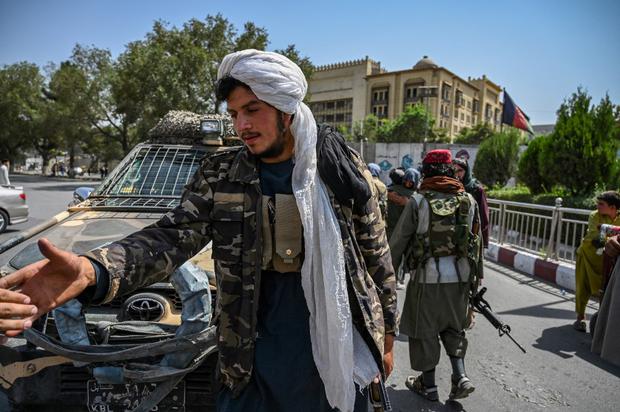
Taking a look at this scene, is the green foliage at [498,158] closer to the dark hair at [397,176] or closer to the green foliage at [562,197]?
the green foliage at [562,197]

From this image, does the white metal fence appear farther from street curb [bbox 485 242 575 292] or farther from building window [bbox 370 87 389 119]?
building window [bbox 370 87 389 119]

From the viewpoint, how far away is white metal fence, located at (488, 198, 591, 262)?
7273 mm

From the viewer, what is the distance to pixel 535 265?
7.61 m

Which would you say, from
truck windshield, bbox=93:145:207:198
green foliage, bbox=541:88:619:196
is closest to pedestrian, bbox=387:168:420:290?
truck windshield, bbox=93:145:207:198

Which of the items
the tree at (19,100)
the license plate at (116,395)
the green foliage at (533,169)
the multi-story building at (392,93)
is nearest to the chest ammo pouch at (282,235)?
the license plate at (116,395)

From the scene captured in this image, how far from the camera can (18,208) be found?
10.7 metres

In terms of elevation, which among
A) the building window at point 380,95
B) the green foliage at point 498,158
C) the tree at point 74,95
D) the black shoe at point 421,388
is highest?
the building window at point 380,95

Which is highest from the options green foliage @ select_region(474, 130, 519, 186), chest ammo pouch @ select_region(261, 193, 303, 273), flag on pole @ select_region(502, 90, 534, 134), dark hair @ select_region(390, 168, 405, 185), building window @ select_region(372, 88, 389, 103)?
building window @ select_region(372, 88, 389, 103)

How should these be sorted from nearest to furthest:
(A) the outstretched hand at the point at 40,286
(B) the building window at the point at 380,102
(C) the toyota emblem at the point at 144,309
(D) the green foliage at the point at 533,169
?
(A) the outstretched hand at the point at 40,286 → (C) the toyota emblem at the point at 144,309 → (D) the green foliage at the point at 533,169 → (B) the building window at the point at 380,102

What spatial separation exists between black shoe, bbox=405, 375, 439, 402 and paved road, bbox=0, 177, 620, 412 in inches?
1.8

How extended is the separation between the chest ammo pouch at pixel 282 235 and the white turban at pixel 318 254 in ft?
0.20

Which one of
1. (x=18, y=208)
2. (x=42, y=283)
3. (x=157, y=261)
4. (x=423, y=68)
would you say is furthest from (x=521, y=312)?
(x=423, y=68)

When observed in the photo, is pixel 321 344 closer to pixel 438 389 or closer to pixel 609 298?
pixel 438 389

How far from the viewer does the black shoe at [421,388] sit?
10.8 ft
